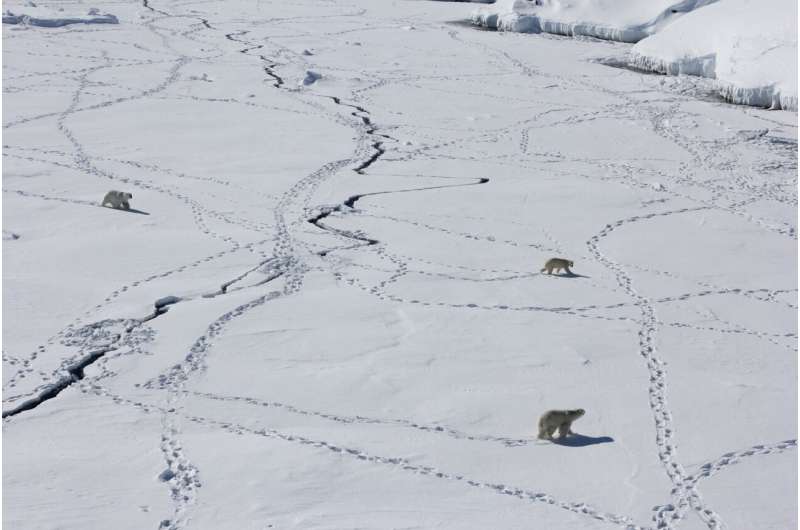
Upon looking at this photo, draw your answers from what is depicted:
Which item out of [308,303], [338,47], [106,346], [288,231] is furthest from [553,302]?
[338,47]

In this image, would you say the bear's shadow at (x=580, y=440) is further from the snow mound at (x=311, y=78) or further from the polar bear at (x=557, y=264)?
the snow mound at (x=311, y=78)

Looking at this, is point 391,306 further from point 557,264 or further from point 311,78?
point 311,78

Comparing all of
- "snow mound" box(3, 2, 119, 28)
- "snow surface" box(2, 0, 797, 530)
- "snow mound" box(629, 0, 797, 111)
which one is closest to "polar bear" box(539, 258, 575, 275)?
"snow surface" box(2, 0, 797, 530)

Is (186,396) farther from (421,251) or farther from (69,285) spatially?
(421,251)

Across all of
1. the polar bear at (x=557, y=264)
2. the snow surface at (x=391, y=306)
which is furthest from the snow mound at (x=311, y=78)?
the polar bear at (x=557, y=264)

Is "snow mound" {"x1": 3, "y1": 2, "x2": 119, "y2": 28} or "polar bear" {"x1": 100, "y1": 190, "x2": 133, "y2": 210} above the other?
"snow mound" {"x1": 3, "y1": 2, "x2": 119, "y2": 28}

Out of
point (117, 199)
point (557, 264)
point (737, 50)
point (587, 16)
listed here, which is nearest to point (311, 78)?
point (737, 50)

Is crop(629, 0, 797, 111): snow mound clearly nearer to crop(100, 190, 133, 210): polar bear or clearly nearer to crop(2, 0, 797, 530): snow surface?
crop(2, 0, 797, 530): snow surface
